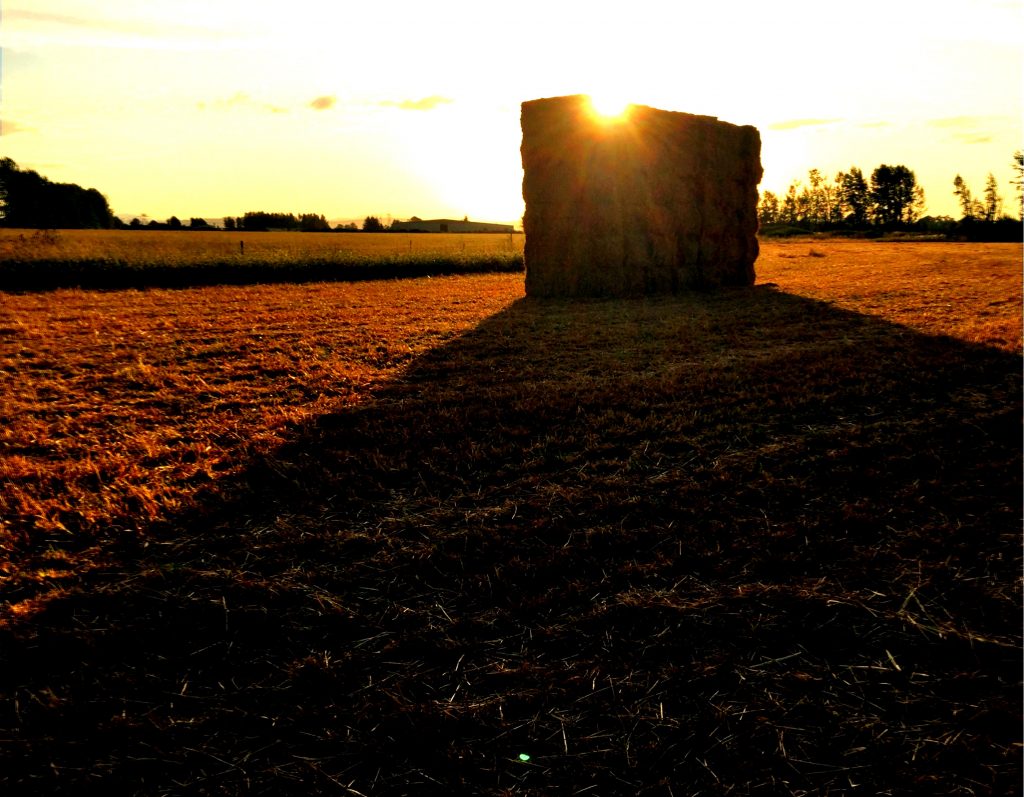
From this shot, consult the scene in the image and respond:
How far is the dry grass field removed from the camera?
74.7 inches

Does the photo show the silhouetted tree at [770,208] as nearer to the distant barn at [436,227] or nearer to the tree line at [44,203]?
the distant barn at [436,227]

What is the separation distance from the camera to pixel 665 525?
3156 mm

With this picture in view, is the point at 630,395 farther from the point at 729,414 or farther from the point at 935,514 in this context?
the point at 935,514

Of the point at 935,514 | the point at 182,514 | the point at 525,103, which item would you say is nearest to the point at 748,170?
the point at 525,103

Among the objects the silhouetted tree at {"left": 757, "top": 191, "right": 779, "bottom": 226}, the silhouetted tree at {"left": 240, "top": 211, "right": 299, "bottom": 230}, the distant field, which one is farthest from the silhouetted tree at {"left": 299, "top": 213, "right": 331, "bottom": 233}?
the silhouetted tree at {"left": 757, "top": 191, "right": 779, "bottom": 226}

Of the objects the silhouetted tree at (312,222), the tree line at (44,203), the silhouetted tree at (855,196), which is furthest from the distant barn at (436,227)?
the silhouetted tree at (855,196)

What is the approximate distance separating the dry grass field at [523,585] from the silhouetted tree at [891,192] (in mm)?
85906

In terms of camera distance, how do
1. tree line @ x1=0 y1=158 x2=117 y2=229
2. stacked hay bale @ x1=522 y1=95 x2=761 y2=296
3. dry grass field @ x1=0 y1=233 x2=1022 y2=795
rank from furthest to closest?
1. tree line @ x1=0 y1=158 x2=117 y2=229
2. stacked hay bale @ x1=522 y1=95 x2=761 y2=296
3. dry grass field @ x1=0 y1=233 x2=1022 y2=795

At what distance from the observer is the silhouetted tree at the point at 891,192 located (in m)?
78.8

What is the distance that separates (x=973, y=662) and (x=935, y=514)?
112 cm

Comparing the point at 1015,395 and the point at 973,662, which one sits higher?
the point at 1015,395

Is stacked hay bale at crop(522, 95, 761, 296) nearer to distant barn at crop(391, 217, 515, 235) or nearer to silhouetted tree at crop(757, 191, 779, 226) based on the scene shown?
distant barn at crop(391, 217, 515, 235)

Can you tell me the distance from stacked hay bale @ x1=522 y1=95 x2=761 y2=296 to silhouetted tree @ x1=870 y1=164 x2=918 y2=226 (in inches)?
2965

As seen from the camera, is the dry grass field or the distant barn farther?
the distant barn
